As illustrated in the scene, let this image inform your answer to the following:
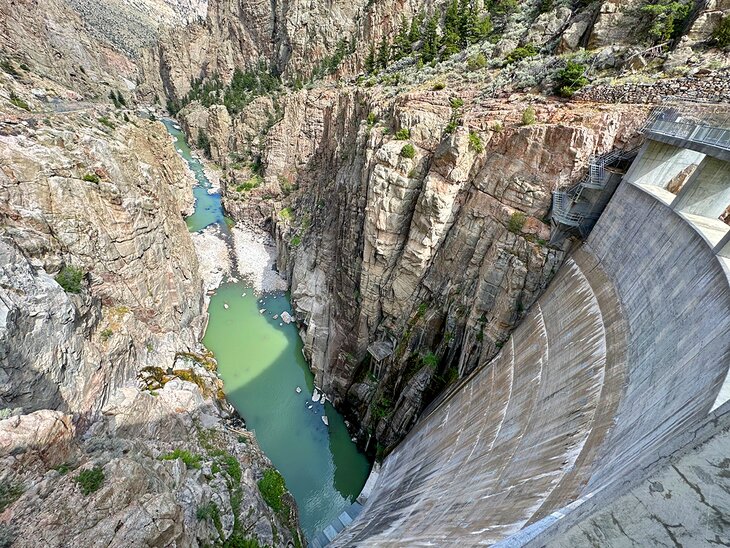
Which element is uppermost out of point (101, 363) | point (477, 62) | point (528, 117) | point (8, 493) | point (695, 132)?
point (695, 132)

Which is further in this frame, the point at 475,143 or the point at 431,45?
the point at 431,45

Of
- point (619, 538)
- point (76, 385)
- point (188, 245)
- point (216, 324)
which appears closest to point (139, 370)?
point (76, 385)

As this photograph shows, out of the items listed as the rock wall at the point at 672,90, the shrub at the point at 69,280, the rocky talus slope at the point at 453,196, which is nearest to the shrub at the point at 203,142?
the rocky talus slope at the point at 453,196

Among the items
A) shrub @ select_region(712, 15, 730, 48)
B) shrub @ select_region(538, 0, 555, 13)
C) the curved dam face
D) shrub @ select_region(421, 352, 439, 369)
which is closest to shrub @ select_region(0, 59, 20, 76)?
shrub @ select_region(421, 352, 439, 369)

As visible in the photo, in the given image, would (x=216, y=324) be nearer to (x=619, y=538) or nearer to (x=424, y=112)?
(x=424, y=112)

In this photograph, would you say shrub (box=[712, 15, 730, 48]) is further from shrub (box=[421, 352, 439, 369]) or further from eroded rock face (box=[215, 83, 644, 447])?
shrub (box=[421, 352, 439, 369])

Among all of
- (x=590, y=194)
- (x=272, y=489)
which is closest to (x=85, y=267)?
(x=272, y=489)

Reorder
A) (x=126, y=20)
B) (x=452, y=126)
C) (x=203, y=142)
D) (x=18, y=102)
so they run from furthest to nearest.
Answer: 1. (x=126, y=20)
2. (x=203, y=142)
3. (x=18, y=102)
4. (x=452, y=126)

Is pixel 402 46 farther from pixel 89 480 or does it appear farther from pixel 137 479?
pixel 89 480

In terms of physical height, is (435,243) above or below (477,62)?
below
